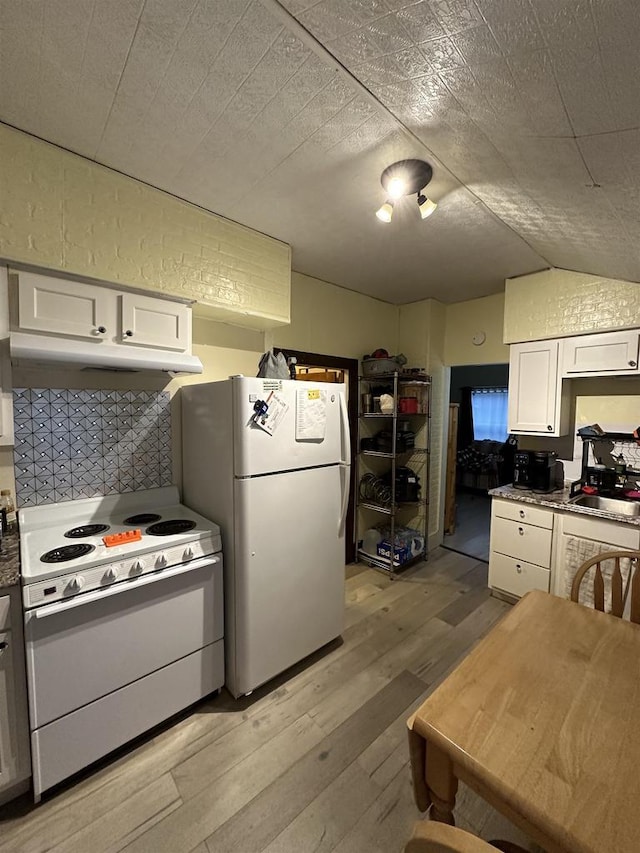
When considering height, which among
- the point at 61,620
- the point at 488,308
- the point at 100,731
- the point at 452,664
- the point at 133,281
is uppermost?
the point at 488,308

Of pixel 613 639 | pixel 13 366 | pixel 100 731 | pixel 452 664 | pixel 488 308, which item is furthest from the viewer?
pixel 488 308

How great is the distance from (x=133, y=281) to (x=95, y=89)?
0.74 meters

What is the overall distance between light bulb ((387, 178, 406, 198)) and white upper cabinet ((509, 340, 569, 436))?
182cm

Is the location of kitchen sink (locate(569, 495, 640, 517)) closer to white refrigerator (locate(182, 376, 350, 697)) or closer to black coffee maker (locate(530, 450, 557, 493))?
black coffee maker (locate(530, 450, 557, 493))

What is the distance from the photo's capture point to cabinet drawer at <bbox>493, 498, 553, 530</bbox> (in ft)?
8.63

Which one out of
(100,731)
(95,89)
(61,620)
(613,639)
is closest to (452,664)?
(613,639)

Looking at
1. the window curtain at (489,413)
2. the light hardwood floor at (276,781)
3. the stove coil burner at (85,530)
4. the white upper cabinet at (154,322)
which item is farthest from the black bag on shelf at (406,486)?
the window curtain at (489,413)

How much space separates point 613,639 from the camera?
124 centimetres

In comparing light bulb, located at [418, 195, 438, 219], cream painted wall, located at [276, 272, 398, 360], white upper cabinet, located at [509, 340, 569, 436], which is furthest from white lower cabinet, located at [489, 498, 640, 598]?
light bulb, located at [418, 195, 438, 219]

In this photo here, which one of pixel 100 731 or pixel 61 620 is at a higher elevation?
pixel 61 620

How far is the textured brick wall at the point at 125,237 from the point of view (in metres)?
1.52

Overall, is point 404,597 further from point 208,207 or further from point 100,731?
point 208,207

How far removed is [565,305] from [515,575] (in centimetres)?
211

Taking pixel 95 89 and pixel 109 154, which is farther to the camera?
pixel 109 154
